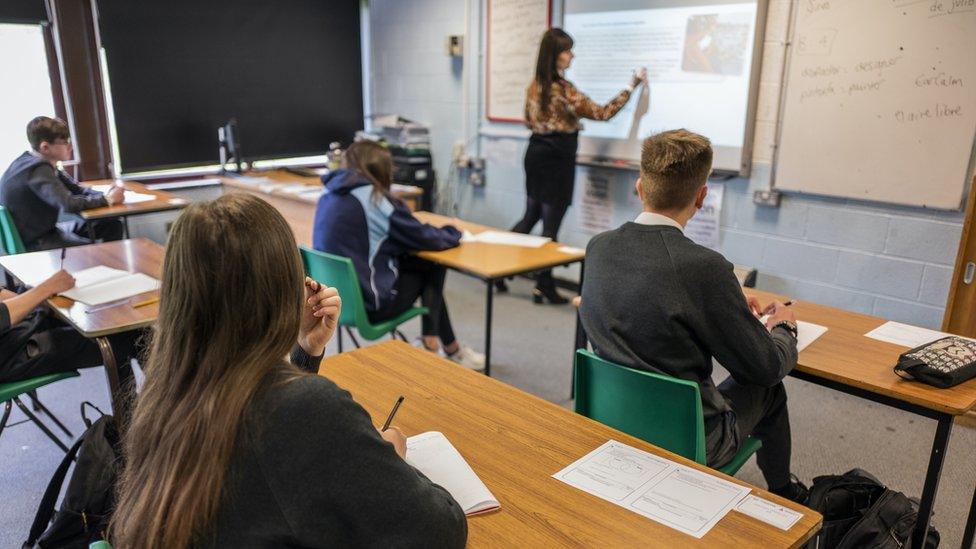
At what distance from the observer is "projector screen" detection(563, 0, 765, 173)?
3.64 m

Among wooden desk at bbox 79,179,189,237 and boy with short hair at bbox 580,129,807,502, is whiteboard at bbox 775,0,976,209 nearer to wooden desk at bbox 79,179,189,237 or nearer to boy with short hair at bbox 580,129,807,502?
boy with short hair at bbox 580,129,807,502

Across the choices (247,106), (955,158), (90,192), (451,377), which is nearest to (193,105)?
(247,106)

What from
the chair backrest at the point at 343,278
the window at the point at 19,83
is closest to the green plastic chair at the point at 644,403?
the chair backrest at the point at 343,278

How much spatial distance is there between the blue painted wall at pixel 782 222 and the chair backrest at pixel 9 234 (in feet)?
9.94

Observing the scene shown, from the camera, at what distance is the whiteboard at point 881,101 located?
2.97 m

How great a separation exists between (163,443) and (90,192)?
3.76 meters

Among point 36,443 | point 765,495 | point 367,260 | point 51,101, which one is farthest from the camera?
point 51,101

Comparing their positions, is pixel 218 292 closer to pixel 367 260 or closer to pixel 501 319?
pixel 367 260

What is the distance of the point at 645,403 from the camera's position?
64.8 inches

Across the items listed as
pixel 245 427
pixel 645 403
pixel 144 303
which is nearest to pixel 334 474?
pixel 245 427

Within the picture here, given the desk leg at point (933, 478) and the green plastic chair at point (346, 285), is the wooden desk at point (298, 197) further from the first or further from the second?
the desk leg at point (933, 478)

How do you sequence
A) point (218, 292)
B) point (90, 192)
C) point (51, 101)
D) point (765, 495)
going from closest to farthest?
point (218, 292), point (765, 495), point (90, 192), point (51, 101)

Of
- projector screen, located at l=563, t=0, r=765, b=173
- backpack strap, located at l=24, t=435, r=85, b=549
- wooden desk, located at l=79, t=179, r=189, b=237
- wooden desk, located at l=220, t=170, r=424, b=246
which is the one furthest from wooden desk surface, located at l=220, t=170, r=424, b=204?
backpack strap, located at l=24, t=435, r=85, b=549

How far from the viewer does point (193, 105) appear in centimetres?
522
